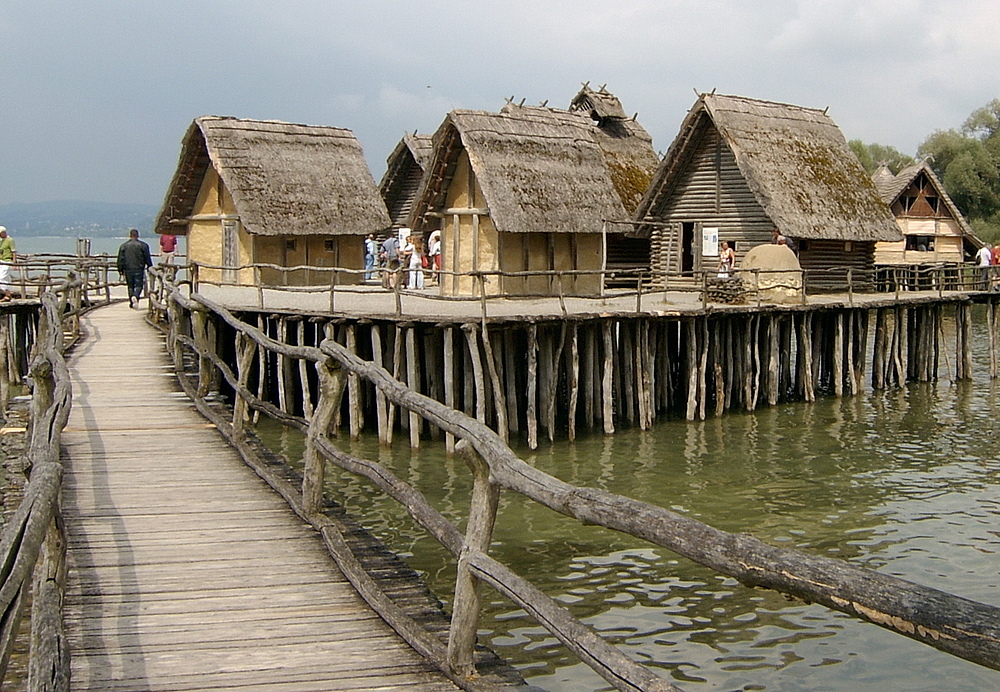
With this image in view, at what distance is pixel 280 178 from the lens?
28781 millimetres

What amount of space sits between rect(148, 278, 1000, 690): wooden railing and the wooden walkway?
0.14 m

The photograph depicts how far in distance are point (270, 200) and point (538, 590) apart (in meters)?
24.9

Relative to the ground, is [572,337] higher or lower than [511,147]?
lower

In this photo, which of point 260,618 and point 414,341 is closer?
point 260,618

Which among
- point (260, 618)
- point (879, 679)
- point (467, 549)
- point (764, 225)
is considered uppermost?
point (764, 225)

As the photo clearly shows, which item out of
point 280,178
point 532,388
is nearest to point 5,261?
point 280,178

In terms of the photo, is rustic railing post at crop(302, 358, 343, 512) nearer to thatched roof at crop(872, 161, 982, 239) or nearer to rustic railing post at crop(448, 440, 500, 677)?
rustic railing post at crop(448, 440, 500, 677)

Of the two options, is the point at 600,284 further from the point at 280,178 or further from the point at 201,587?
the point at 201,587

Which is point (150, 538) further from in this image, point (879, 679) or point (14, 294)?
point (14, 294)

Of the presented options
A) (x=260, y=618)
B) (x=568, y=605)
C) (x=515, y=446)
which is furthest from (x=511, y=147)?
(x=260, y=618)

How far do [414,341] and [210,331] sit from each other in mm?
4108

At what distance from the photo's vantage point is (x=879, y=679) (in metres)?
8.76

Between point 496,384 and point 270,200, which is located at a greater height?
point 270,200

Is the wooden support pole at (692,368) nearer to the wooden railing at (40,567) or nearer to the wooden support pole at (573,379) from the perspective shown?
the wooden support pole at (573,379)
